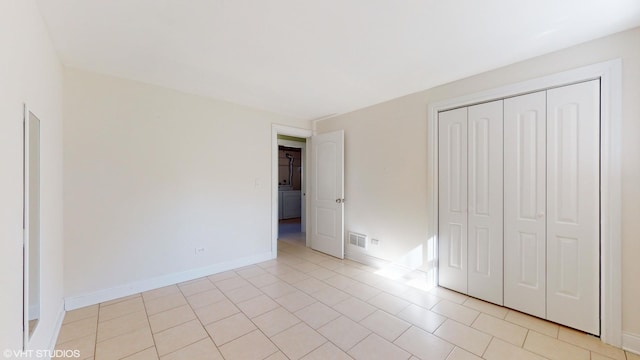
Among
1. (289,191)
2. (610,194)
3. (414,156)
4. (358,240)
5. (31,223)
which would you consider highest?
(414,156)

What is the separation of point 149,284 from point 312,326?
6.62 ft

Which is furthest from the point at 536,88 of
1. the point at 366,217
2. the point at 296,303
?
the point at 296,303

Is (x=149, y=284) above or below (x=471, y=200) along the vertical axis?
below

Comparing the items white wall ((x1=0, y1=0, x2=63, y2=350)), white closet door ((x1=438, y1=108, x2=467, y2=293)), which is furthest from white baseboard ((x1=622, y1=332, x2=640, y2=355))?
white wall ((x1=0, y1=0, x2=63, y2=350))

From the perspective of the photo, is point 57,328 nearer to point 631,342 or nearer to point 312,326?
point 312,326

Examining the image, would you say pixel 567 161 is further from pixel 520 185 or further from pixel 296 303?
pixel 296 303

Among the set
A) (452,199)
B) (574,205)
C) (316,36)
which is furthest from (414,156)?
(316,36)

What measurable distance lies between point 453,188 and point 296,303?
84.2 inches

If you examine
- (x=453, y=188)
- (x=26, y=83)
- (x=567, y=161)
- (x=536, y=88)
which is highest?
(x=536, y=88)

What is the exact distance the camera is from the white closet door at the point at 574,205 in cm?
199

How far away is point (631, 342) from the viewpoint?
1.81 meters

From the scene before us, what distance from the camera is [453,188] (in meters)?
2.79

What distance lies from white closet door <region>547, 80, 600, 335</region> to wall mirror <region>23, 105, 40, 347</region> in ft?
12.2

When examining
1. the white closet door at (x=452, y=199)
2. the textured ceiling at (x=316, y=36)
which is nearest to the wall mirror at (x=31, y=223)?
the textured ceiling at (x=316, y=36)
